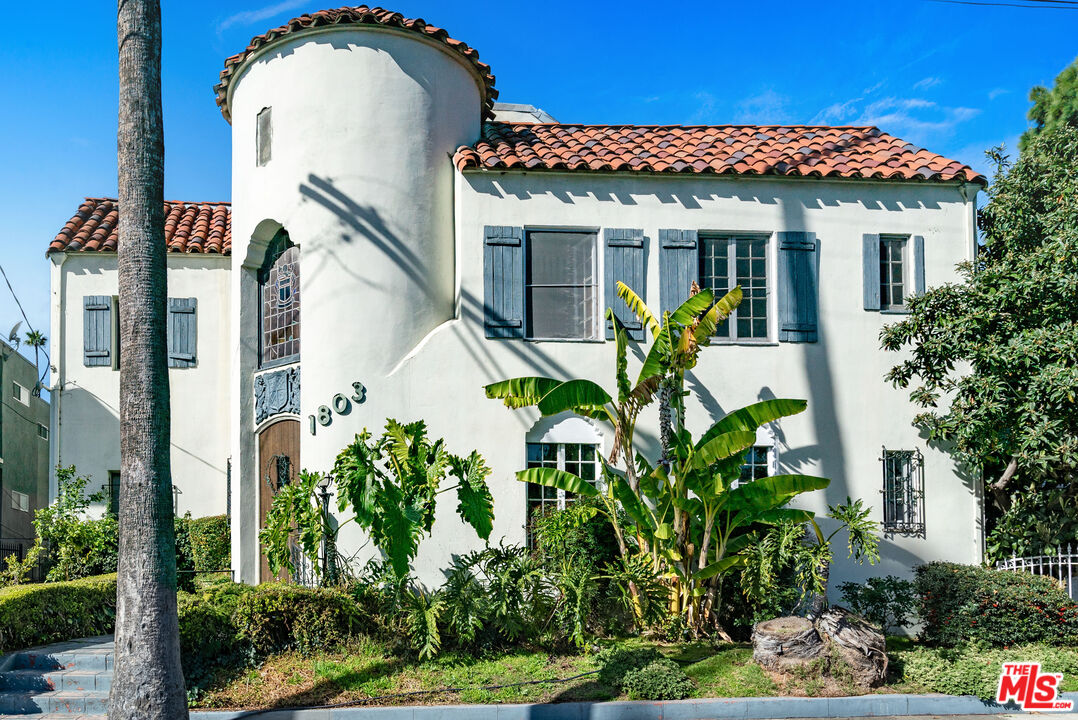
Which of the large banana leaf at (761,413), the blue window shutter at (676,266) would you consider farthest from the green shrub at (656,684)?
the blue window shutter at (676,266)

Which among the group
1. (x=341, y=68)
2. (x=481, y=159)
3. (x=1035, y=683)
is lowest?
(x=1035, y=683)

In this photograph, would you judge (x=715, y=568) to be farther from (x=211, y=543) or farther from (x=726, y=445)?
(x=211, y=543)

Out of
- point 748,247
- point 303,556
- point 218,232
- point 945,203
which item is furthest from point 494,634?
point 218,232

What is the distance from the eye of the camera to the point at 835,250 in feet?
49.8

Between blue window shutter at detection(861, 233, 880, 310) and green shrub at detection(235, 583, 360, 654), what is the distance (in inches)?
369

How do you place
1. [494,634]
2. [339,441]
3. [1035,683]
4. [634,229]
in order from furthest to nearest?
[634,229] < [339,441] < [494,634] < [1035,683]

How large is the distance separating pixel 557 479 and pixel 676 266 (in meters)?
4.26

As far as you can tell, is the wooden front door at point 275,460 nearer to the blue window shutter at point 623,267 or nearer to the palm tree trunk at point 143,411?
the blue window shutter at point 623,267

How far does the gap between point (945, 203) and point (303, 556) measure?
1174cm

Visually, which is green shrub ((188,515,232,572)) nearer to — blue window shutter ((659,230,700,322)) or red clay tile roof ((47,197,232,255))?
red clay tile roof ((47,197,232,255))

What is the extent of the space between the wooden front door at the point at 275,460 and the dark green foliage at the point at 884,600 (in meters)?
8.81

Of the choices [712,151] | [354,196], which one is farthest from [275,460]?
[712,151]

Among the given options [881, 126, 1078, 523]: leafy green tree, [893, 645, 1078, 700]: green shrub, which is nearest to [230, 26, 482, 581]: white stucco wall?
[881, 126, 1078, 523]: leafy green tree

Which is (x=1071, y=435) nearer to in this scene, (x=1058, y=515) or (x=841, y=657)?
(x=1058, y=515)
